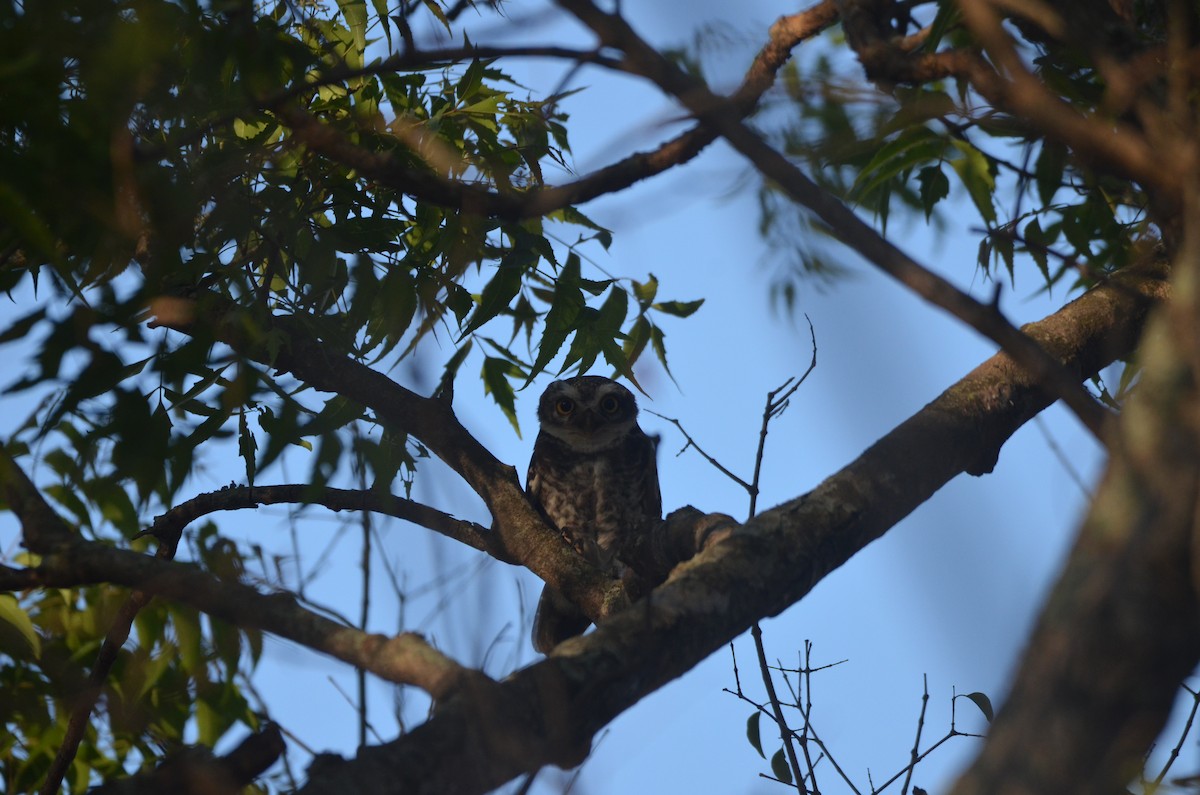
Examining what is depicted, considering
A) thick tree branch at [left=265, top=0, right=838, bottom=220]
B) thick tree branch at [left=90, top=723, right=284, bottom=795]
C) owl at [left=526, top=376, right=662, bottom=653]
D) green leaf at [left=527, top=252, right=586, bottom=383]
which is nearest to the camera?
thick tree branch at [left=90, top=723, right=284, bottom=795]

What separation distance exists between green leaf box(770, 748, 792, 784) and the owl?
77.8 inches

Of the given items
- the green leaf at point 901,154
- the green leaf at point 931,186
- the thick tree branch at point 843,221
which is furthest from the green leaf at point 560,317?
the thick tree branch at point 843,221

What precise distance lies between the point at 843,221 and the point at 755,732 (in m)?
2.20

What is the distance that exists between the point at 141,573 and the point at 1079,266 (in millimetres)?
1819

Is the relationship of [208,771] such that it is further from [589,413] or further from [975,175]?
[589,413]

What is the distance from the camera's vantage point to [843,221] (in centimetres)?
166

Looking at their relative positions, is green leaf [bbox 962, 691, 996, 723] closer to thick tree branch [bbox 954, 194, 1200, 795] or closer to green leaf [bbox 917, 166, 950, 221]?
green leaf [bbox 917, 166, 950, 221]

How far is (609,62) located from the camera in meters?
1.74

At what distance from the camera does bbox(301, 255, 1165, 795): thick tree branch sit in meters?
1.68

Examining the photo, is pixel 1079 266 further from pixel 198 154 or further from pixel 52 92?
pixel 198 154

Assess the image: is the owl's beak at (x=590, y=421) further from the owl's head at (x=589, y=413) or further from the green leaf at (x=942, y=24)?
the green leaf at (x=942, y=24)

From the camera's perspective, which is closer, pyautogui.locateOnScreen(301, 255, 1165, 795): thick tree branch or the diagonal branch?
pyautogui.locateOnScreen(301, 255, 1165, 795): thick tree branch

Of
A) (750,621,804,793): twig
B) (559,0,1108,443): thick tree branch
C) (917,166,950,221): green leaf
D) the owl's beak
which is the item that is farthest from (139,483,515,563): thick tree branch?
the owl's beak

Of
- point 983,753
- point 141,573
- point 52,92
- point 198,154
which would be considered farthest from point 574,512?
point 983,753
